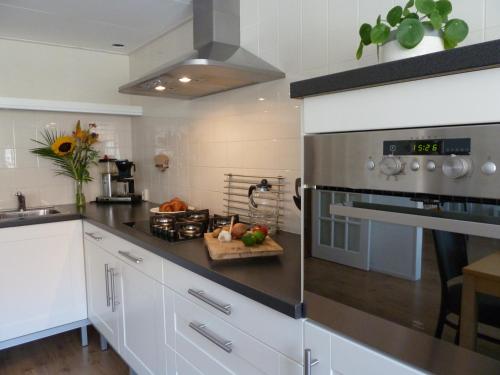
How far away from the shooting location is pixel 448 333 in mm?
770

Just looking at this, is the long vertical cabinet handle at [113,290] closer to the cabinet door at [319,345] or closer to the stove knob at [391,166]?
the cabinet door at [319,345]

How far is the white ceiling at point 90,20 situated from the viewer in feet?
7.30

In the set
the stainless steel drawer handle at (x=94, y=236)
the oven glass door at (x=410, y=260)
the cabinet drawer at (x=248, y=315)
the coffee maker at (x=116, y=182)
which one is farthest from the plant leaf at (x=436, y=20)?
the coffee maker at (x=116, y=182)

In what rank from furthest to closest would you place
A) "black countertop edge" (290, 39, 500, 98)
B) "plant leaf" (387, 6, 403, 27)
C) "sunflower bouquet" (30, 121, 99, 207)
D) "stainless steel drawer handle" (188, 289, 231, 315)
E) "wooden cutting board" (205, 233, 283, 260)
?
"sunflower bouquet" (30, 121, 99, 207)
"wooden cutting board" (205, 233, 283, 260)
"stainless steel drawer handle" (188, 289, 231, 315)
"plant leaf" (387, 6, 403, 27)
"black countertop edge" (290, 39, 500, 98)

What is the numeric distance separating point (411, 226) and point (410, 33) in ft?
1.50

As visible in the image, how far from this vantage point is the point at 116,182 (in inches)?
129

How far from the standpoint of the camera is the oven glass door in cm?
71

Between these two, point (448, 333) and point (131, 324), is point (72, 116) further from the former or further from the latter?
point (448, 333)

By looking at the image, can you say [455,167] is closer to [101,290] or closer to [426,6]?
[426,6]

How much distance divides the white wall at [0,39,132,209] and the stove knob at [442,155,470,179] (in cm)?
300

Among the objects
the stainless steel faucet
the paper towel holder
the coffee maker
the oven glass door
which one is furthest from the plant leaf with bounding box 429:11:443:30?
the stainless steel faucet

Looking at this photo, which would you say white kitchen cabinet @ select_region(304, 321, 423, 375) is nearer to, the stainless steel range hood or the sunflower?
the stainless steel range hood

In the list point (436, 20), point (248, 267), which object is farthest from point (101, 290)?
point (436, 20)

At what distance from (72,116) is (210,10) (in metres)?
1.68
